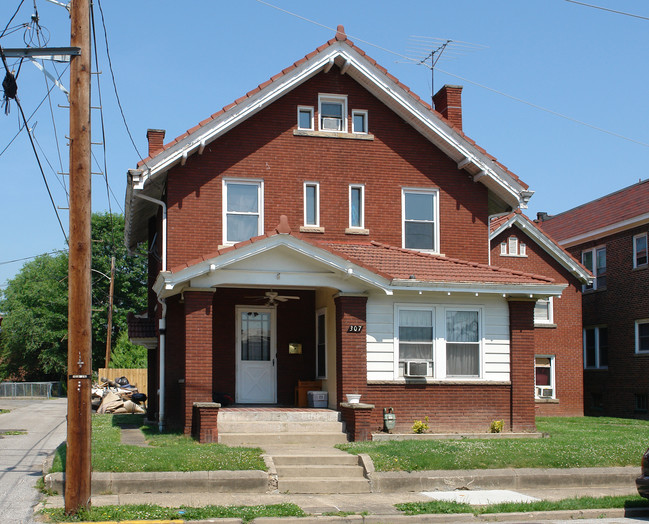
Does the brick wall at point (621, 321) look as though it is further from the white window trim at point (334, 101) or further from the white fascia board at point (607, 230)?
the white window trim at point (334, 101)

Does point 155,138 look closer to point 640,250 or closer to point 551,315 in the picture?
point 551,315

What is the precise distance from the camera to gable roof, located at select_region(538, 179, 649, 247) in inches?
1216

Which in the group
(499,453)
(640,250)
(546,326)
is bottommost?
(499,453)

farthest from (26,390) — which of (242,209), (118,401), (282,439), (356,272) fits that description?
(356,272)

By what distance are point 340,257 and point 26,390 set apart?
4724cm

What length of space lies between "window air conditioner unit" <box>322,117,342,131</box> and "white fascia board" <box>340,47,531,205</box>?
1206 millimetres

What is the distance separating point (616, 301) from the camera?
1258 inches

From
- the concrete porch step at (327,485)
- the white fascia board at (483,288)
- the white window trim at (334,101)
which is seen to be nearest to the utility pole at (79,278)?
the concrete porch step at (327,485)

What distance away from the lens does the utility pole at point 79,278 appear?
1074cm

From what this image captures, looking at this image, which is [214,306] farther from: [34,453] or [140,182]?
[34,453]

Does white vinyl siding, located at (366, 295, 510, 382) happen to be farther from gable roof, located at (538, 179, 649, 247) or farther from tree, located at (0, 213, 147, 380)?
tree, located at (0, 213, 147, 380)

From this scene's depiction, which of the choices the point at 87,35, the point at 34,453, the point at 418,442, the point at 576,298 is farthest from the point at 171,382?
the point at 576,298

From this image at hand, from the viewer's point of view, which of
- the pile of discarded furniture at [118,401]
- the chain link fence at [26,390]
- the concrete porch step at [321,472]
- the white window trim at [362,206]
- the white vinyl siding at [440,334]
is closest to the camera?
the concrete porch step at [321,472]

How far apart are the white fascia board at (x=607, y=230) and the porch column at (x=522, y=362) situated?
13.4m
